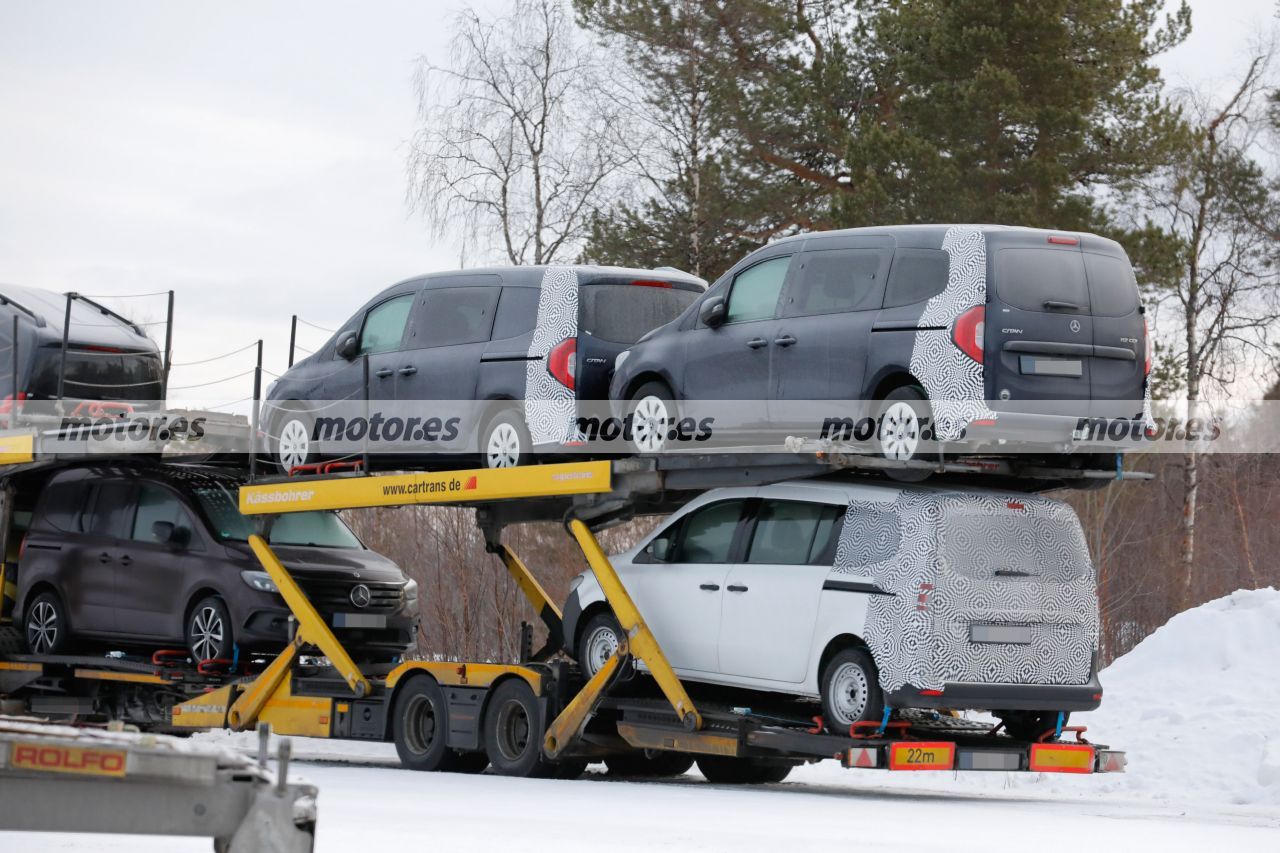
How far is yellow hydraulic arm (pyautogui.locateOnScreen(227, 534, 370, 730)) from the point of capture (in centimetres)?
1440

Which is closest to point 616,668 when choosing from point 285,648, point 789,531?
point 789,531

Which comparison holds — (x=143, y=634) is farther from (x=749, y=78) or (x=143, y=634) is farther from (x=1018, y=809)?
(x=749, y=78)

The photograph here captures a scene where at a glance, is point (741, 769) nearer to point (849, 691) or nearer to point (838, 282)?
point (849, 691)

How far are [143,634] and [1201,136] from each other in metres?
19.4

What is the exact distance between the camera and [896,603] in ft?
35.4

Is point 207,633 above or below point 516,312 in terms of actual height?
below

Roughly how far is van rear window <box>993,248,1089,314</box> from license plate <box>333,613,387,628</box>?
21.7 ft

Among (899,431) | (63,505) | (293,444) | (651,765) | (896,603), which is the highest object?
(293,444)

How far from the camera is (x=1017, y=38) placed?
1017 inches

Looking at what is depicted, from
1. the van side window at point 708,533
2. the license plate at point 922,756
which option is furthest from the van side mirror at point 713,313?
the license plate at point 922,756

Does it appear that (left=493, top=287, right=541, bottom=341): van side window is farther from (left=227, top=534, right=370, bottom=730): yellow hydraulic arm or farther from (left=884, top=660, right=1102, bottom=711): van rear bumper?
(left=884, top=660, right=1102, bottom=711): van rear bumper

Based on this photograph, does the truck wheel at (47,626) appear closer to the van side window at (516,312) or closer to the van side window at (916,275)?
the van side window at (516,312)

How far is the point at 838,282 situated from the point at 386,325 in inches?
180

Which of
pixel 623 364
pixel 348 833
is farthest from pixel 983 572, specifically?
pixel 348 833
